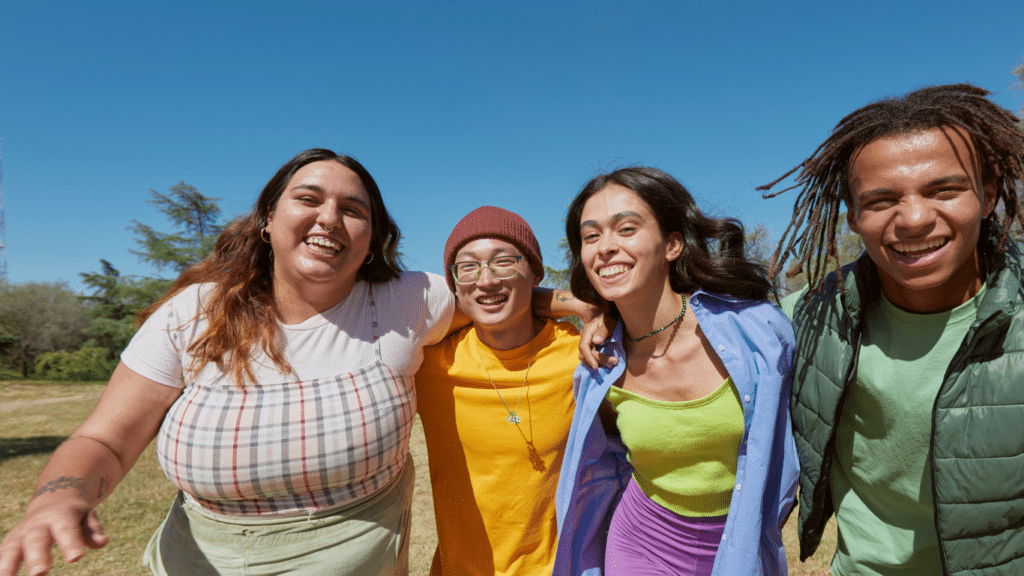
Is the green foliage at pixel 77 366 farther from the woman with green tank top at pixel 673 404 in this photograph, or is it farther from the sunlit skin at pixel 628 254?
the sunlit skin at pixel 628 254

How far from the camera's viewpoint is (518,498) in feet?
8.84

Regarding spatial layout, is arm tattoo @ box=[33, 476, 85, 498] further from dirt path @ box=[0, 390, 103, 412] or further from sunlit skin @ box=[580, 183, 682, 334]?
dirt path @ box=[0, 390, 103, 412]

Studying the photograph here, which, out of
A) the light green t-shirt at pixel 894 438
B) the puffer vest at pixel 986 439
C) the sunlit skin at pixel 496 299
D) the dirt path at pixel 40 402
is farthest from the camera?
the dirt path at pixel 40 402

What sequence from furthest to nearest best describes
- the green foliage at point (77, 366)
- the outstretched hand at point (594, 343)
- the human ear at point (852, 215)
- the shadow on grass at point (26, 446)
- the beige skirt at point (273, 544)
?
the green foliage at point (77, 366) → the shadow on grass at point (26, 446) → the outstretched hand at point (594, 343) → the beige skirt at point (273, 544) → the human ear at point (852, 215)

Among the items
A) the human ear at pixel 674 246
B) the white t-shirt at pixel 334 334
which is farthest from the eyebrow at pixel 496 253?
the human ear at pixel 674 246

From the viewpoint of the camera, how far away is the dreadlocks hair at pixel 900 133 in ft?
5.70

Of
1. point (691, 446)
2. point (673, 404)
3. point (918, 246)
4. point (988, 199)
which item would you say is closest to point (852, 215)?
point (918, 246)

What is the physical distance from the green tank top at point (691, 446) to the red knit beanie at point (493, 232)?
3.59 feet

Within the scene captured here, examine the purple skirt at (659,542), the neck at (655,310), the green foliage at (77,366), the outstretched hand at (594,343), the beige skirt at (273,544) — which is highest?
the neck at (655,310)

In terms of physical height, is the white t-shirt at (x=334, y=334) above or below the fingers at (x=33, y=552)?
above

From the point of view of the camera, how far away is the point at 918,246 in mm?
1723

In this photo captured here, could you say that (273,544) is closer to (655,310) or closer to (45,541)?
(45,541)

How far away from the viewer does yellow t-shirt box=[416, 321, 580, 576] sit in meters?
2.70

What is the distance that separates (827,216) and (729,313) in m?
0.61
